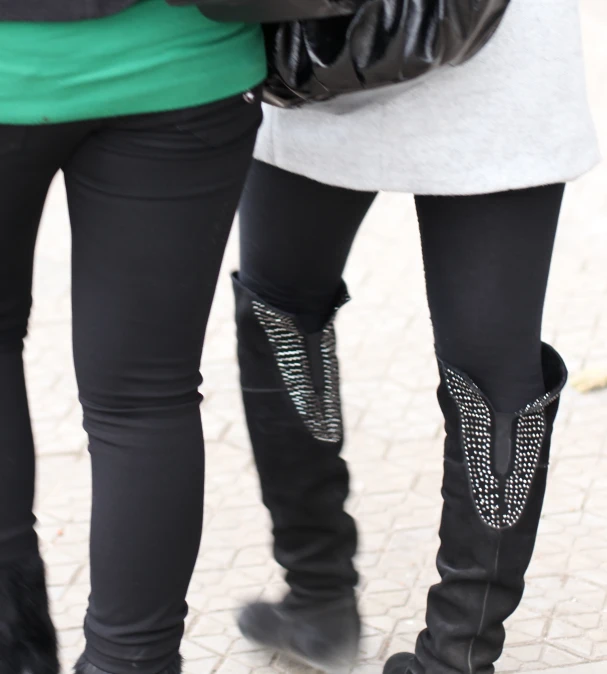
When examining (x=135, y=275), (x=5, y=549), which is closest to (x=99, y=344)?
(x=135, y=275)

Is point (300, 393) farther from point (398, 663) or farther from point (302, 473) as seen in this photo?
point (398, 663)

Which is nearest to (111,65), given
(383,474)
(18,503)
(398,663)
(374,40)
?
(374,40)

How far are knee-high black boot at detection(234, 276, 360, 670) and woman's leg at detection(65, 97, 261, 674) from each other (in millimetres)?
398

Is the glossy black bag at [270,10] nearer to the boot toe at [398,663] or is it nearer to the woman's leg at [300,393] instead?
the woman's leg at [300,393]

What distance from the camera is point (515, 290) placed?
5.54ft

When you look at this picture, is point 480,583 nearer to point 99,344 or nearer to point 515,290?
point 515,290

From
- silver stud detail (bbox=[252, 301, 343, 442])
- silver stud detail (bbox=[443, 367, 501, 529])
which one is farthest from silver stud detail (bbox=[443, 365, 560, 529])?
silver stud detail (bbox=[252, 301, 343, 442])

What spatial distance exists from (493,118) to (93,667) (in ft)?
2.86

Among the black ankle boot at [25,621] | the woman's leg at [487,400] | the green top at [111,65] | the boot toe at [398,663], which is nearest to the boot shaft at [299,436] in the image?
the boot toe at [398,663]

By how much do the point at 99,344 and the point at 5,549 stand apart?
35 centimetres

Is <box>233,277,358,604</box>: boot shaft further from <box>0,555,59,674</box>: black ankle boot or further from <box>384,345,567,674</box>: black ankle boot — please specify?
<box>0,555,59,674</box>: black ankle boot

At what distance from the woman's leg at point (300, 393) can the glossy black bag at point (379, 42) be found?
0.39 metres

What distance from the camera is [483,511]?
1.79 m

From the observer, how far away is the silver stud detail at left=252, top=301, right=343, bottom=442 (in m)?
1.98
